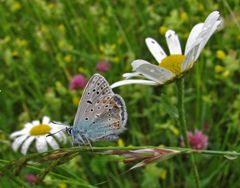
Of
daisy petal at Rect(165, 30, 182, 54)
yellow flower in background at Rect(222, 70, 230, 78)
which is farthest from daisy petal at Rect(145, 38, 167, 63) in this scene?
yellow flower in background at Rect(222, 70, 230, 78)

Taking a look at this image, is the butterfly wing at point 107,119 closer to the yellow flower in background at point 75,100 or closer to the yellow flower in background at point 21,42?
the yellow flower in background at point 75,100

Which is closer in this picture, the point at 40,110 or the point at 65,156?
the point at 65,156

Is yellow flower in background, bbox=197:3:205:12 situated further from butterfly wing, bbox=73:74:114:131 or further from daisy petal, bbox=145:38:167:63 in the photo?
butterfly wing, bbox=73:74:114:131

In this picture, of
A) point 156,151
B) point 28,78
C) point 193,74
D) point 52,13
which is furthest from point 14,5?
point 156,151

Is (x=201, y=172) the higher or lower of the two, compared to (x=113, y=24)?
lower

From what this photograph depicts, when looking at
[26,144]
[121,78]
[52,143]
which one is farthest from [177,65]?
[121,78]

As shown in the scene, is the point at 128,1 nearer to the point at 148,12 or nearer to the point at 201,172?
the point at 148,12

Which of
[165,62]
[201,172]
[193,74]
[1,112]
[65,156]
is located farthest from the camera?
Result: [1,112]
